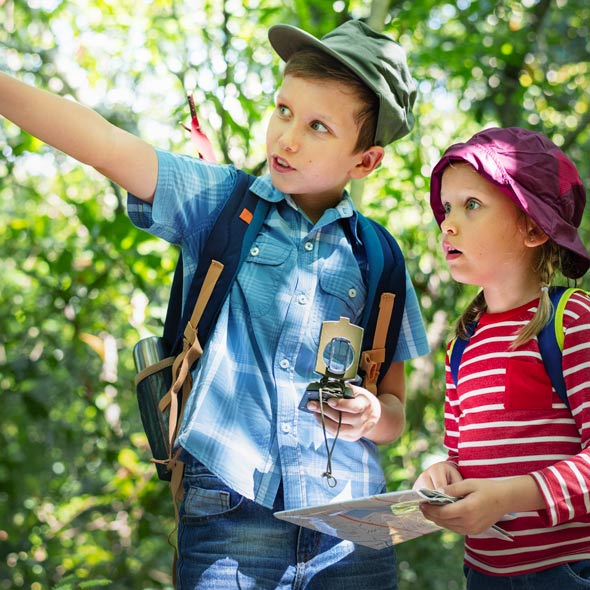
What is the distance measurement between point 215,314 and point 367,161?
602mm

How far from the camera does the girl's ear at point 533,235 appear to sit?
6.08ft

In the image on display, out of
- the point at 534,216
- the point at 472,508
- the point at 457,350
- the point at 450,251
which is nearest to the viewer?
the point at 472,508

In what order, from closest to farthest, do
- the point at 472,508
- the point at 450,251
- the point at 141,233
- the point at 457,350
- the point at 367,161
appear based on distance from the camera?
the point at 472,508
the point at 450,251
the point at 457,350
the point at 367,161
the point at 141,233

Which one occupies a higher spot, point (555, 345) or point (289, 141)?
point (289, 141)

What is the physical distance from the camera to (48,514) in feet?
14.6

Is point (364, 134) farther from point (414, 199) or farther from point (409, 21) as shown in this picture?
point (414, 199)

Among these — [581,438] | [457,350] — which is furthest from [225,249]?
[581,438]

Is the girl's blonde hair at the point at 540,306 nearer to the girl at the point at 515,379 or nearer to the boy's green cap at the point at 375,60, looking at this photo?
the girl at the point at 515,379

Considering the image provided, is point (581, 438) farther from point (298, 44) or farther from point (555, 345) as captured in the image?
point (298, 44)

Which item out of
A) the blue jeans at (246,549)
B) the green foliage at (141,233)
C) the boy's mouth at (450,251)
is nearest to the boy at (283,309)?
the blue jeans at (246,549)

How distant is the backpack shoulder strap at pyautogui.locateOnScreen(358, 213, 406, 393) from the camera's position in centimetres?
205

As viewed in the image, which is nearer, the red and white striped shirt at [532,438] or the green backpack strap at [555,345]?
the red and white striped shirt at [532,438]

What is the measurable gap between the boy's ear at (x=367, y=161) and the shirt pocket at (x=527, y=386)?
667 mm

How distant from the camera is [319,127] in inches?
79.7
